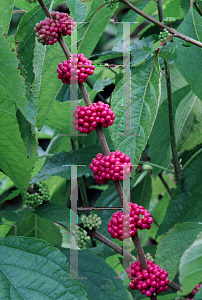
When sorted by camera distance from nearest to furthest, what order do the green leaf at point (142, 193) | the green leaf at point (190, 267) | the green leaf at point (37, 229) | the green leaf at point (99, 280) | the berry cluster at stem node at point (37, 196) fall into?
the green leaf at point (190, 267) < the green leaf at point (99, 280) < the berry cluster at stem node at point (37, 196) < the green leaf at point (37, 229) < the green leaf at point (142, 193)

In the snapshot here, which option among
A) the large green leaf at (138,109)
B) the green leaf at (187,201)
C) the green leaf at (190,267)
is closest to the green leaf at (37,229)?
the green leaf at (187,201)

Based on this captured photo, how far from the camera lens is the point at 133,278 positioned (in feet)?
1.27

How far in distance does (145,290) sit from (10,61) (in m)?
0.31

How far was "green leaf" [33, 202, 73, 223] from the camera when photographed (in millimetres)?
547

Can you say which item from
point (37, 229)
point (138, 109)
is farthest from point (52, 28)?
point (37, 229)

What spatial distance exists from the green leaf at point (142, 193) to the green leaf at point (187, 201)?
0.71 ft

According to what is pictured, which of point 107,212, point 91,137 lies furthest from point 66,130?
point 107,212

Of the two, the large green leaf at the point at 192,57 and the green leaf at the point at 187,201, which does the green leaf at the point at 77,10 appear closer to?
the large green leaf at the point at 192,57

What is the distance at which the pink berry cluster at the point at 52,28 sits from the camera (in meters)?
0.41

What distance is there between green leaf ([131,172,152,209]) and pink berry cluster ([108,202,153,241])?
0.45 meters

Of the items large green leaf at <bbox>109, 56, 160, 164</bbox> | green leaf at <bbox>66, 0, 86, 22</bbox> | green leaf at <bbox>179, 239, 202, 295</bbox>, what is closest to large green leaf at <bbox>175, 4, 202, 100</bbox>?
large green leaf at <bbox>109, 56, 160, 164</bbox>

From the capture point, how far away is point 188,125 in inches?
29.4

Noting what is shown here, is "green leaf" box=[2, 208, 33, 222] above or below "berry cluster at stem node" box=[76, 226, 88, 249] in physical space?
above

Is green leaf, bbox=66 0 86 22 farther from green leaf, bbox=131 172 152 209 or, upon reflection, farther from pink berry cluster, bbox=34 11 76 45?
green leaf, bbox=131 172 152 209
